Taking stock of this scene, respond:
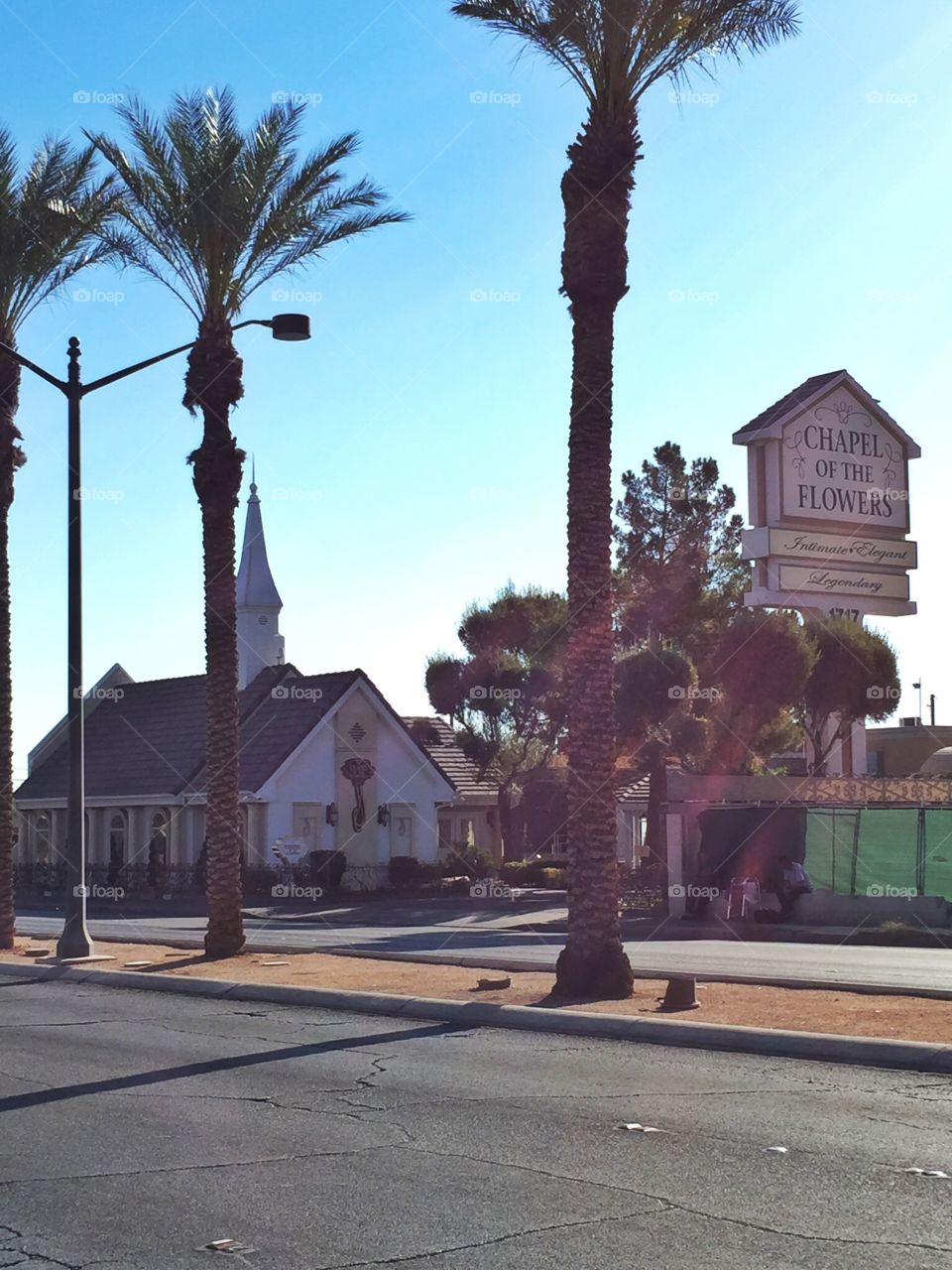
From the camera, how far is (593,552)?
1536cm

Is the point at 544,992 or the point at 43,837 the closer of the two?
the point at 544,992

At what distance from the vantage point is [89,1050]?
12383 millimetres

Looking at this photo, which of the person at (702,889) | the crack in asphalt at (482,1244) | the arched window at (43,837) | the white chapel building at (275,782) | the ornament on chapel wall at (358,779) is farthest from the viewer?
the arched window at (43,837)

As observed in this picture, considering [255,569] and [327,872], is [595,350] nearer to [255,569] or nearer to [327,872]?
[327,872]

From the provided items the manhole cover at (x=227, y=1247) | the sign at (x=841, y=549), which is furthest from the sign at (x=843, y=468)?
the manhole cover at (x=227, y=1247)

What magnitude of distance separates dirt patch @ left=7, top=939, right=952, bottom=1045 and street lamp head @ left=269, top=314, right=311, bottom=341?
26.4 feet

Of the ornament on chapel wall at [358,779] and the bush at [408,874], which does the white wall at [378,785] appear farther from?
the bush at [408,874]

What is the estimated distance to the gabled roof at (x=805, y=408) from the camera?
121 feet

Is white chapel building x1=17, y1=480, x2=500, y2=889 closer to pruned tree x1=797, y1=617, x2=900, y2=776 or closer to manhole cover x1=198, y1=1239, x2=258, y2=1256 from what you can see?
pruned tree x1=797, y1=617, x2=900, y2=776

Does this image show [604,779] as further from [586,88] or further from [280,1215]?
[280,1215]

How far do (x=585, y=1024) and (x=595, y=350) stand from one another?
6.78 metres

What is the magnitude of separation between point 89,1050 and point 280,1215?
5944 millimetres

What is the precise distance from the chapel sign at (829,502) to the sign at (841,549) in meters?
0.02

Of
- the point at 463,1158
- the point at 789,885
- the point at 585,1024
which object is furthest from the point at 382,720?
the point at 463,1158
